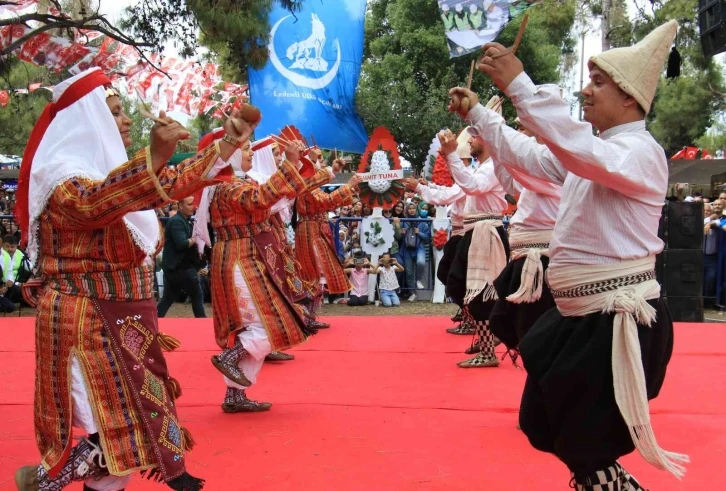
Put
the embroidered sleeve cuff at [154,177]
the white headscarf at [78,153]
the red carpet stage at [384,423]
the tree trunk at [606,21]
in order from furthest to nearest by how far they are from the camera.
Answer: the tree trunk at [606,21], the red carpet stage at [384,423], the white headscarf at [78,153], the embroidered sleeve cuff at [154,177]

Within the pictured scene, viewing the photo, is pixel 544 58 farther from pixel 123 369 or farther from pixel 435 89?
pixel 123 369

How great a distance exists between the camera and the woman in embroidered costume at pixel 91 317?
8.11 ft

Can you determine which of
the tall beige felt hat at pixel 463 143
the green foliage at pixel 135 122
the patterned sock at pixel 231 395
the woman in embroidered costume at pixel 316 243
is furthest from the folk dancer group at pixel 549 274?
the woman in embroidered costume at pixel 316 243

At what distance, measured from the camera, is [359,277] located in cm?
1038

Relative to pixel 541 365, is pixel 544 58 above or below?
above

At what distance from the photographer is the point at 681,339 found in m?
6.50

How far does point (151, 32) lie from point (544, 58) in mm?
16591

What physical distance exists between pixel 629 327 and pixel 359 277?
26.5ft

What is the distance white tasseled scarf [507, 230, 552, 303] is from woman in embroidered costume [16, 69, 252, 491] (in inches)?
74.1

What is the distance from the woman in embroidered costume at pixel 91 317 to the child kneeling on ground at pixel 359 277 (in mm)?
7774

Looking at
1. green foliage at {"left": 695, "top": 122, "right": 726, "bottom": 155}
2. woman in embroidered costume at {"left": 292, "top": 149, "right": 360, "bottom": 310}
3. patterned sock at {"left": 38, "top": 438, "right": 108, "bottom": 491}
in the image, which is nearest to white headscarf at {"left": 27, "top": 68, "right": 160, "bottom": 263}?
patterned sock at {"left": 38, "top": 438, "right": 108, "bottom": 491}

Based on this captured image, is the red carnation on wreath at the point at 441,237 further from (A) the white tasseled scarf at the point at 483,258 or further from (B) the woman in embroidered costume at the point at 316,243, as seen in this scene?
(A) the white tasseled scarf at the point at 483,258

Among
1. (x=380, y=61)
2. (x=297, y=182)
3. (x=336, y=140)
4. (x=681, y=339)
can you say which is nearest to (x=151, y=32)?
(x=297, y=182)

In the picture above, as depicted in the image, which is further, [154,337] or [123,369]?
[154,337]
